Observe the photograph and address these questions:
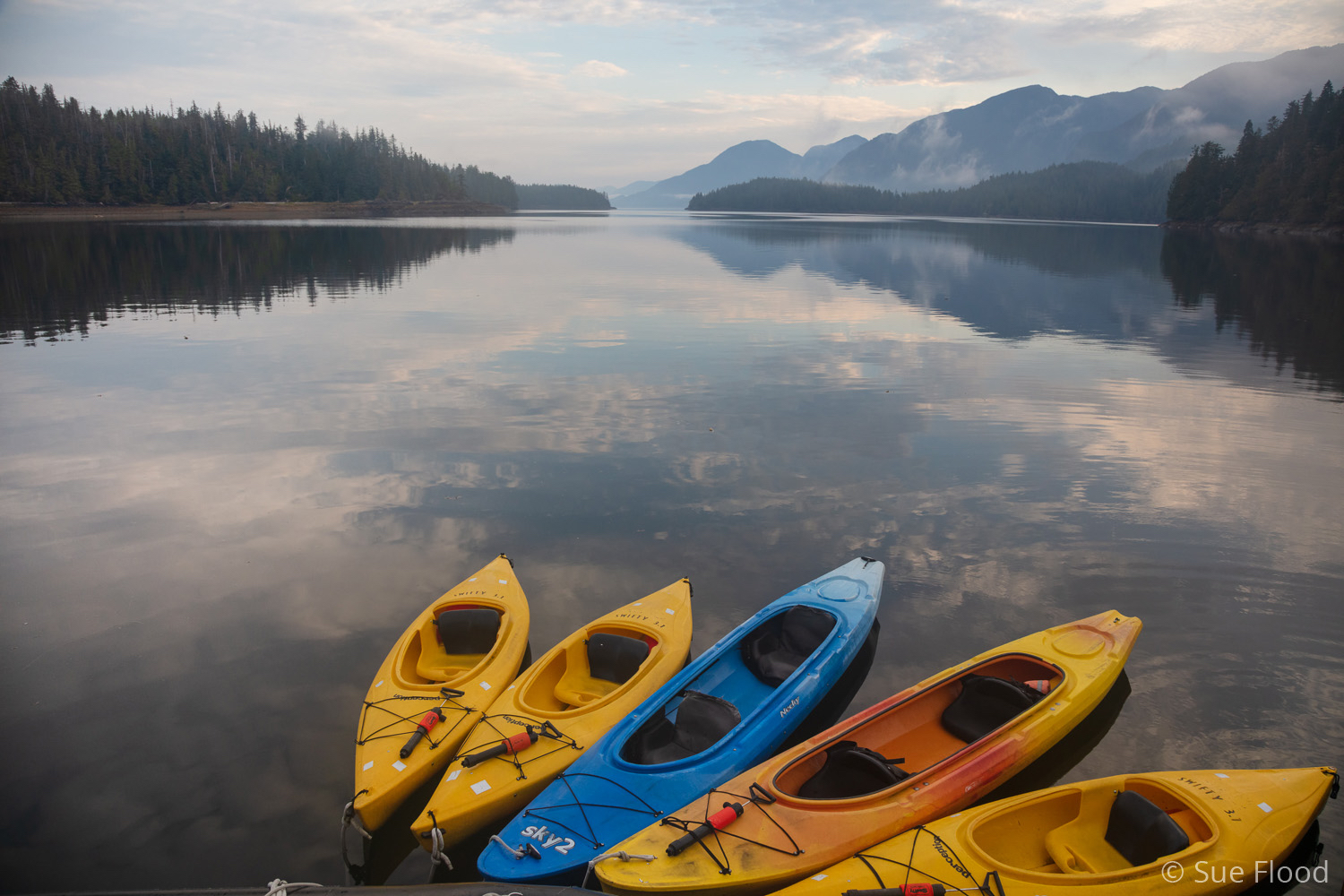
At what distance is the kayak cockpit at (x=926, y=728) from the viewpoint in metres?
6.93

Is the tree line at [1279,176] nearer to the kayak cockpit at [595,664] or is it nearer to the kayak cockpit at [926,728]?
the kayak cockpit at [926,728]

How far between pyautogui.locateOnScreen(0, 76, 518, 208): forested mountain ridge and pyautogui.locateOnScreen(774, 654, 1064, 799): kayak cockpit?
147277 millimetres

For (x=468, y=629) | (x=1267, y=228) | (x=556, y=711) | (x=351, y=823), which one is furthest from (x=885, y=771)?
(x=1267, y=228)

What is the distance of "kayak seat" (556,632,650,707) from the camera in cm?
878

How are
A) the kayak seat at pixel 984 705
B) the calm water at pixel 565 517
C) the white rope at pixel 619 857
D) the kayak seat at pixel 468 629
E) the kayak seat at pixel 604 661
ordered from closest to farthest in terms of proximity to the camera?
the white rope at pixel 619 857
the calm water at pixel 565 517
the kayak seat at pixel 984 705
the kayak seat at pixel 604 661
the kayak seat at pixel 468 629

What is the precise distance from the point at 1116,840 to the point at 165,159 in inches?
6619

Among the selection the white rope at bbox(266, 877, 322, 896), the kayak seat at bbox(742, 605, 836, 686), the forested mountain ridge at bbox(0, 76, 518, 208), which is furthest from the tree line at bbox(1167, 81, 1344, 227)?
the forested mountain ridge at bbox(0, 76, 518, 208)

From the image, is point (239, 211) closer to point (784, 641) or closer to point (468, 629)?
point (468, 629)

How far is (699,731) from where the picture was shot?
7.57m

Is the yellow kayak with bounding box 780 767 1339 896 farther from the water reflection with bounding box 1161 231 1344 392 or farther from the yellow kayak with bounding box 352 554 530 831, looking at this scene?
the water reflection with bounding box 1161 231 1344 392

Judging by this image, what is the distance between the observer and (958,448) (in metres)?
16.6

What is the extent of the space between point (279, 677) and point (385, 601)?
1843 millimetres

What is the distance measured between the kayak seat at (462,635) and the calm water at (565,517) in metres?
0.79

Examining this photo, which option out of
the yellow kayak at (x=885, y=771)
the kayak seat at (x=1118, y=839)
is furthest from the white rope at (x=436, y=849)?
the kayak seat at (x=1118, y=839)
